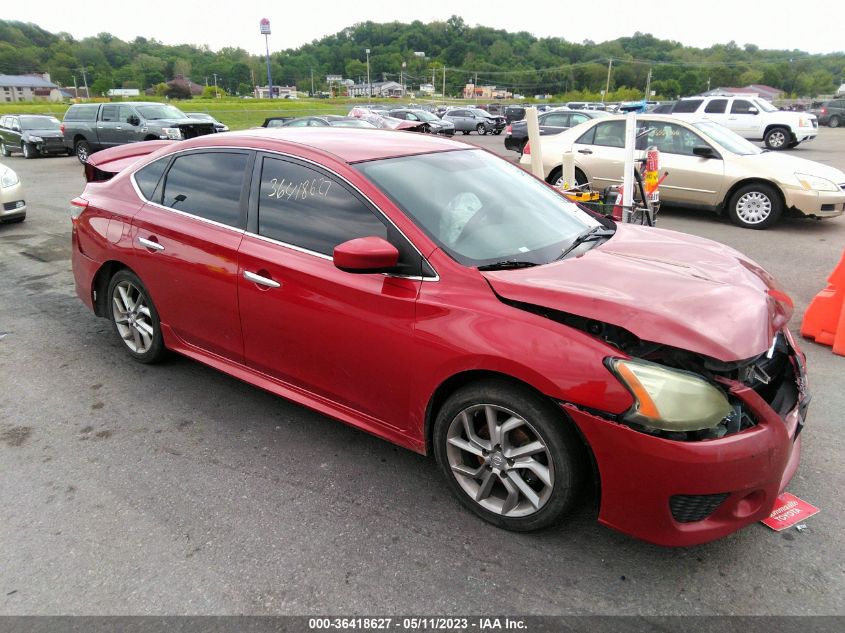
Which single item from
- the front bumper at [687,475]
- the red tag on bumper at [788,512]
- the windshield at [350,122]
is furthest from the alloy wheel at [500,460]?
the windshield at [350,122]

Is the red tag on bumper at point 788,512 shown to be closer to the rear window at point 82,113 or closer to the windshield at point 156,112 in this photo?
the windshield at point 156,112

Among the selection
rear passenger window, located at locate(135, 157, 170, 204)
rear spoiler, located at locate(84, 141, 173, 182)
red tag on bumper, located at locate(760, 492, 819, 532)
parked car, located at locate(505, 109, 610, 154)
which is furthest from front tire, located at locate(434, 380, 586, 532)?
parked car, located at locate(505, 109, 610, 154)

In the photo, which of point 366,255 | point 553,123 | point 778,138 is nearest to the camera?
point 366,255

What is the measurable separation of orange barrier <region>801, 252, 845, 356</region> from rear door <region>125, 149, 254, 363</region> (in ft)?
14.3

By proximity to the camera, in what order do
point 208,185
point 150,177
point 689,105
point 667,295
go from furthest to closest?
1. point 689,105
2. point 150,177
3. point 208,185
4. point 667,295

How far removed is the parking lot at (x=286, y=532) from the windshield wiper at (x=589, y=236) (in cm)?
128

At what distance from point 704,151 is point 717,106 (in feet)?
47.3

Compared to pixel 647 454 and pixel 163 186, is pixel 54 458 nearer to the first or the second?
pixel 163 186

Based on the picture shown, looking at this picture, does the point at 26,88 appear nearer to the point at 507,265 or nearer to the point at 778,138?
the point at 778,138

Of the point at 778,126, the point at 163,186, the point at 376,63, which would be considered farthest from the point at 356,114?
the point at 376,63

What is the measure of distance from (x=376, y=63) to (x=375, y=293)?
148740 mm

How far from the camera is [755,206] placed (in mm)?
8773

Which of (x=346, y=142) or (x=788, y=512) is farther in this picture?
(x=346, y=142)

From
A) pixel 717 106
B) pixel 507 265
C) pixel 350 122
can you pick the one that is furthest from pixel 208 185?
pixel 717 106
